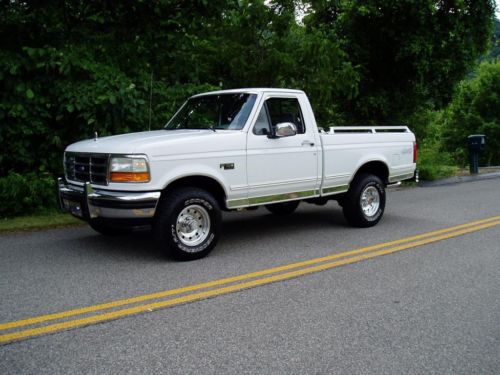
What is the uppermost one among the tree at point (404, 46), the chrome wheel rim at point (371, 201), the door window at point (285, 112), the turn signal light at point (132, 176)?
the tree at point (404, 46)

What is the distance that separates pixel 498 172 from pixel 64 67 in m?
14.1

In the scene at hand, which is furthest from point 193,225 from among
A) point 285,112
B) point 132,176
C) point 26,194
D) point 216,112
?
point 26,194

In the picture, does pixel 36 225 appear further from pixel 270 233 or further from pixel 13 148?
pixel 270 233

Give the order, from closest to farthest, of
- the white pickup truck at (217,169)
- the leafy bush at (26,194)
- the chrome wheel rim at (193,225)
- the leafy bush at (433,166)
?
the white pickup truck at (217,169) < the chrome wheel rim at (193,225) < the leafy bush at (26,194) < the leafy bush at (433,166)

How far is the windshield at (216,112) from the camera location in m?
6.95

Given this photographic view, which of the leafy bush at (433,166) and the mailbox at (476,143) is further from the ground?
the mailbox at (476,143)

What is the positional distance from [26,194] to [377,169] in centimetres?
595

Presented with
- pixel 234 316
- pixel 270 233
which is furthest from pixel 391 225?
pixel 234 316

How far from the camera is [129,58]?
9.66m

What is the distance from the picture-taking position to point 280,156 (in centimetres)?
707

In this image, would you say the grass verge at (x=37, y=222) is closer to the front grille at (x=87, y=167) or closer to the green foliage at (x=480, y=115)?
the front grille at (x=87, y=167)

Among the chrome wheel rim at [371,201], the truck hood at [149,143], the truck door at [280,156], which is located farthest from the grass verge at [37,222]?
the chrome wheel rim at [371,201]

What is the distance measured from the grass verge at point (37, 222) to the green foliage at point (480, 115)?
3595 centimetres

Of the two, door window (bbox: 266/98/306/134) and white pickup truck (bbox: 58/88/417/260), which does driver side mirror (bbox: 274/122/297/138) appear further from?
door window (bbox: 266/98/306/134)
